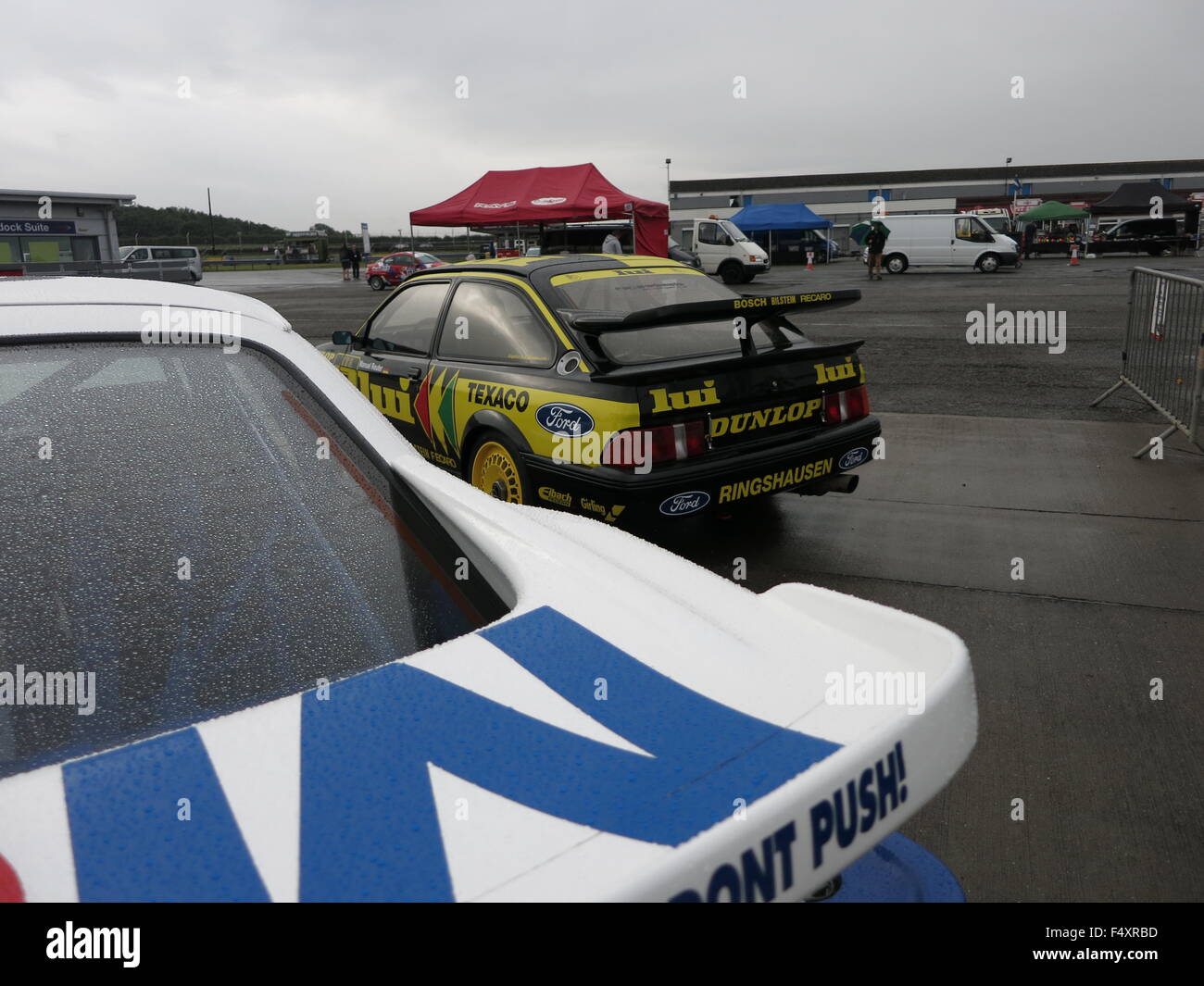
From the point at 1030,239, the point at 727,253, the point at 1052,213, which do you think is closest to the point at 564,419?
the point at 727,253

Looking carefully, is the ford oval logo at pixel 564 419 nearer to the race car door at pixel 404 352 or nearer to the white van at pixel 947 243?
the race car door at pixel 404 352

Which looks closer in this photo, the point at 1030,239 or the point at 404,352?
the point at 404,352

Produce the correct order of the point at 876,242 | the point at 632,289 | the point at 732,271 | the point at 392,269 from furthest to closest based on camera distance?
the point at 392,269 < the point at 732,271 < the point at 876,242 < the point at 632,289

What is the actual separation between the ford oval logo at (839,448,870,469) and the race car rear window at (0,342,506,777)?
3437 mm

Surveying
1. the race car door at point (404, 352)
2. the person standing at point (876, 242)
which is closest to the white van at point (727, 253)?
the person standing at point (876, 242)

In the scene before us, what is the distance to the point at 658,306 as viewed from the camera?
15.0 feet

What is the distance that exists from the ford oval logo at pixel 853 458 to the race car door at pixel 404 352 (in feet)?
7.48

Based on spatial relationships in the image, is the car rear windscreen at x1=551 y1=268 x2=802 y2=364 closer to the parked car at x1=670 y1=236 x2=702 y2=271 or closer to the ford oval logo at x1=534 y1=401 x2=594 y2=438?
the ford oval logo at x1=534 y1=401 x2=594 y2=438

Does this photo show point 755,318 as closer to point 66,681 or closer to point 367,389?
point 367,389

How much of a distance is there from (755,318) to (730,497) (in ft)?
2.80

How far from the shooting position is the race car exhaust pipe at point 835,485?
4.91 metres

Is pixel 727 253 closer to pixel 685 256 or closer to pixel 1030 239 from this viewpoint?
pixel 685 256

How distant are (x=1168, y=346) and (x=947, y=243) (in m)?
23.3

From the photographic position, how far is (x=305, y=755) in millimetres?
1015
